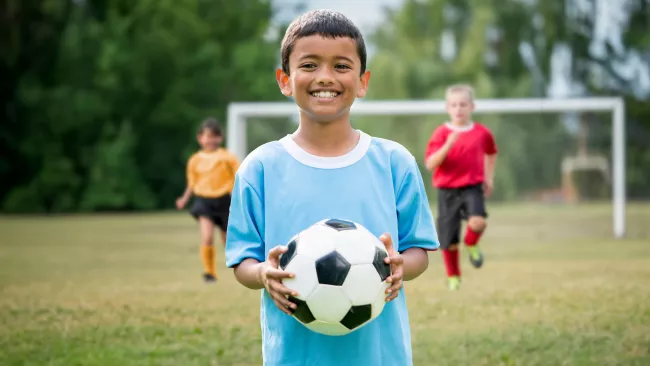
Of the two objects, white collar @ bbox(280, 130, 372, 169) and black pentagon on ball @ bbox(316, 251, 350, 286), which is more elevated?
white collar @ bbox(280, 130, 372, 169)

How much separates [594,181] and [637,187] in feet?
18.9

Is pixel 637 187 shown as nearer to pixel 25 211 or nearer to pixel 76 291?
pixel 25 211

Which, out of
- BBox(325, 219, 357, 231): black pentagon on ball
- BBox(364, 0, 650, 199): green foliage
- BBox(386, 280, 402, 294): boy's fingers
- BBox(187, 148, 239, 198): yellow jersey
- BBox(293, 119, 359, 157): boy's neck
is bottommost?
BBox(187, 148, 239, 198): yellow jersey

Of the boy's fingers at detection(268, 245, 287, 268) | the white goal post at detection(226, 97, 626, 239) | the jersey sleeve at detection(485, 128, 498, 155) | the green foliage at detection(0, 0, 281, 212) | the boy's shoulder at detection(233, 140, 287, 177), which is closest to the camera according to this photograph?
the boy's fingers at detection(268, 245, 287, 268)

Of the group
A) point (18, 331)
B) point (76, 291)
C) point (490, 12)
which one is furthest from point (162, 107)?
point (18, 331)

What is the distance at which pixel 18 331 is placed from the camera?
232 inches

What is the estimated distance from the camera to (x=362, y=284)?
2439mm

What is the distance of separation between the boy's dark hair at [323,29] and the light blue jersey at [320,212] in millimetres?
267

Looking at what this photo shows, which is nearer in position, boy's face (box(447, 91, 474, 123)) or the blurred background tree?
boy's face (box(447, 91, 474, 123))

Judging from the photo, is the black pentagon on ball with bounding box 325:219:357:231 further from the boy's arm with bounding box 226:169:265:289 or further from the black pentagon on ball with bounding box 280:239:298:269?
the boy's arm with bounding box 226:169:265:289

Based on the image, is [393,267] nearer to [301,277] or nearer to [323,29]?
[301,277]

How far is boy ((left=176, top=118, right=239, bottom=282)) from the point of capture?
935 cm

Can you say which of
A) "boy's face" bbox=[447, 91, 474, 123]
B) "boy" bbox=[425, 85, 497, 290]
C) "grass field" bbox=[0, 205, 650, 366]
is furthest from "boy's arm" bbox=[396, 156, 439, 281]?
"boy's face" bbox=[447, 91, 474, 123]

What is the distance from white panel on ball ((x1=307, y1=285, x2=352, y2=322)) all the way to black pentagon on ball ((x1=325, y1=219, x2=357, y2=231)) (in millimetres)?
166
